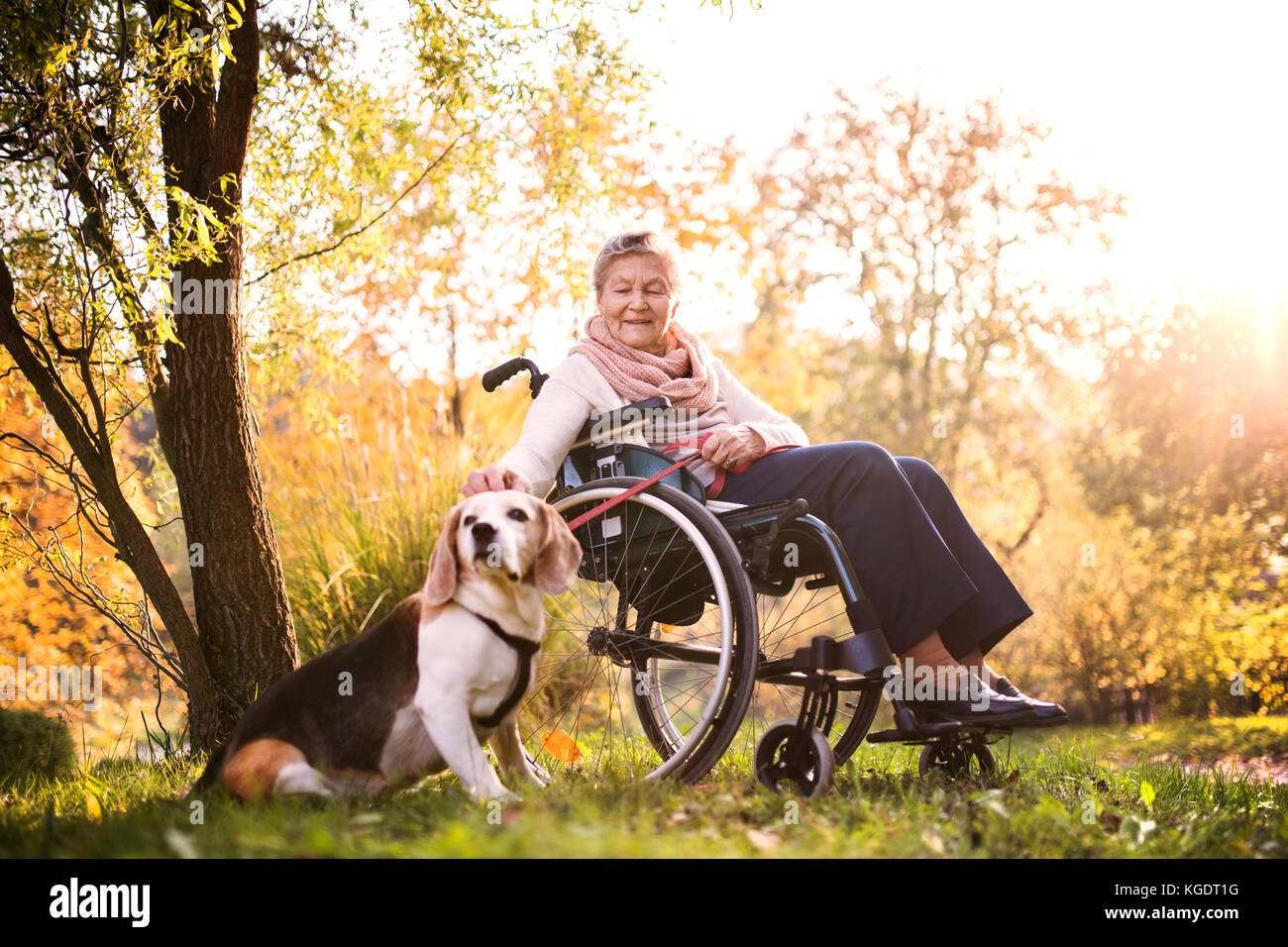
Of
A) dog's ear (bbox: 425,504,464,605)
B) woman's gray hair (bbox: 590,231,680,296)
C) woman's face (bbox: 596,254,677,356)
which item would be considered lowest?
dog's ear (bbox: 425,504,464,605)

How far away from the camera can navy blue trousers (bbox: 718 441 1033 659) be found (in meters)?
2.54

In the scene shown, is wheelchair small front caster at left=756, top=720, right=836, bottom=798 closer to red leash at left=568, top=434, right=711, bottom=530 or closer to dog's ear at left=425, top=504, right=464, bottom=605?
red leash at left=568, top=434, right=711, bottom=530

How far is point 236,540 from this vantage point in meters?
3.42

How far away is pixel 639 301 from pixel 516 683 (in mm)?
1322

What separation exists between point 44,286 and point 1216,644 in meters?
6.55

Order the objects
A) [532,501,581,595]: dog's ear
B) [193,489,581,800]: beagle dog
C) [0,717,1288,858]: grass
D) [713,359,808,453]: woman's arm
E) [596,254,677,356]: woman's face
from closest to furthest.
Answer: [0,717,1288,858]: grass
[193,489,581,800]: beagle dog
[532,501,581,595]: dog's ear
[596,254,677,356]: woman's face
[713,359,808,453]: woman's arm

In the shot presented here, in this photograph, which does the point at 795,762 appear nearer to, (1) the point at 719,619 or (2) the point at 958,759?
(1) the point at 719,619

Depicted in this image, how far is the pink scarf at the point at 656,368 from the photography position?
2.97 meters

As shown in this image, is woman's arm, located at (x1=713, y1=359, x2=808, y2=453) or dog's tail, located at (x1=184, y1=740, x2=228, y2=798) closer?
dog's tail, located at (x1=184, y1=740, x2=228, y2=798)

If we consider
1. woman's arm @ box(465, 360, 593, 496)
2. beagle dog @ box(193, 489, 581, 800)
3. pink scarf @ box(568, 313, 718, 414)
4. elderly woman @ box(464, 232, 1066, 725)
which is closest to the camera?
beagle dog @ box(193, 489, 581, 800)

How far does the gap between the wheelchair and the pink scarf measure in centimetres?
14

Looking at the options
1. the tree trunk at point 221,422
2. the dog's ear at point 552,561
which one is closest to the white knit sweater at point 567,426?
the dog's ear at point 552,561

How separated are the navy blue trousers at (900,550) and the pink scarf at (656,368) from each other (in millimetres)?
438

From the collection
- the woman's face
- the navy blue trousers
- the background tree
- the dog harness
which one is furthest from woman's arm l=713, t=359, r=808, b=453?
the background tree
